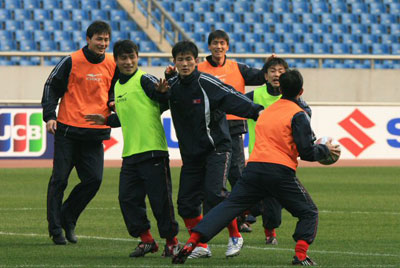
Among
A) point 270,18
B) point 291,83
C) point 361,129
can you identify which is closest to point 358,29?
point 270,18

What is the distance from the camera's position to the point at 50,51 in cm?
2595

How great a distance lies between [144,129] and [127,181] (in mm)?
474

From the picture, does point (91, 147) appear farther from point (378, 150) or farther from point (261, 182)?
point (378, 150)

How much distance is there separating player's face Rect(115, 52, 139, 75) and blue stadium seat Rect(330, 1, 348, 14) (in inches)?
847

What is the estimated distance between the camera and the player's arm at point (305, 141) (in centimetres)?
751

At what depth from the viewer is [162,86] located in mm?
8047

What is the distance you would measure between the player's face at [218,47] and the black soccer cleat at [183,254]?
12.0 ft

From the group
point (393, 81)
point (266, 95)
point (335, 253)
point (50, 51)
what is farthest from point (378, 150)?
point (335, 253)

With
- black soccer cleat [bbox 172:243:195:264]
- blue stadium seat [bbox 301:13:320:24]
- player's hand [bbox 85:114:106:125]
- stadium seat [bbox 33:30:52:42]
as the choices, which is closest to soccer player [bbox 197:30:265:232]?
player's hand [bbox 85:114:106:125]

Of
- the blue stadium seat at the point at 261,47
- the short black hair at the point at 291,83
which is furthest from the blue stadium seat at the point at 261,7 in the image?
the short black hair at the point at 291,83

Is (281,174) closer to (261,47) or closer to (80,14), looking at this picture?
(80,14)

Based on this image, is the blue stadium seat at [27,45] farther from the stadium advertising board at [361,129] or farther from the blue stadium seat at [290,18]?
the blue stadium seat at [290,18]

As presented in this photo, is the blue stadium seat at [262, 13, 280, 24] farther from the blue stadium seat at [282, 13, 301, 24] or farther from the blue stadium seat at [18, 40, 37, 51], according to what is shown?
the blue stadium seat at [18, 40, 37, 51]

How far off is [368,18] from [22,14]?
10.2 m
